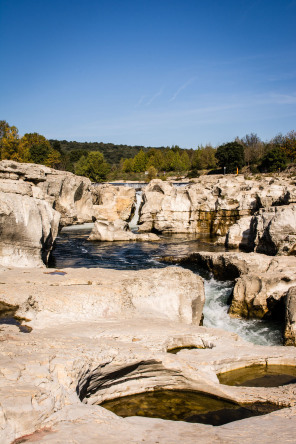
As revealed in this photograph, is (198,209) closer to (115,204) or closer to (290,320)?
(115,204)

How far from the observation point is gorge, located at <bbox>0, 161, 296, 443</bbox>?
4293 mm

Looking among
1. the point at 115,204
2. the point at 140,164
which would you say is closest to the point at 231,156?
the point at 140,164

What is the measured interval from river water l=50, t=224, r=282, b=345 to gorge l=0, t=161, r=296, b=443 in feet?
0.37

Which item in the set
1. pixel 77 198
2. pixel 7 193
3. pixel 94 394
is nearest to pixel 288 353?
pixel 94 394

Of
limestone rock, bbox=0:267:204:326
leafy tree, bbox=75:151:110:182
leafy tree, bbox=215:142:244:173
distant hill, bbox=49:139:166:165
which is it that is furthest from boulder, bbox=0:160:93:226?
distant hill, bbox=49:139:166:165

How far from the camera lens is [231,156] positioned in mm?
69188

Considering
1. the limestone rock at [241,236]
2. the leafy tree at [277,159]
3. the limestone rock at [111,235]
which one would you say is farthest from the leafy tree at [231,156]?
the limestone rock at [241,236]

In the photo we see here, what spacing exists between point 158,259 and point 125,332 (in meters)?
13.3

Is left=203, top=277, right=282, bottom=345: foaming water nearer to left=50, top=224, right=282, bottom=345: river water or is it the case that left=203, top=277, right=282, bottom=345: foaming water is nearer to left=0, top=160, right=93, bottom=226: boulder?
left=50, top=224, right=282, bottom=345: river water

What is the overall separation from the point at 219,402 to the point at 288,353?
2.53 metres

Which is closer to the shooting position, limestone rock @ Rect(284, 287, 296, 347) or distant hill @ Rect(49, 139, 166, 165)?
limestone rock @ Rect(284, 287, 296, 347)

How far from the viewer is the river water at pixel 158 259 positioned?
1110 cm

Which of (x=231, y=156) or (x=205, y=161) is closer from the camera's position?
(x=231, y=156)

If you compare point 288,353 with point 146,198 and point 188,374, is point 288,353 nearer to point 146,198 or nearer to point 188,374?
point 188,374
